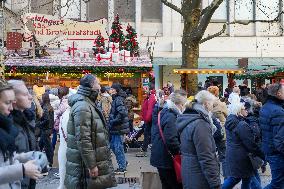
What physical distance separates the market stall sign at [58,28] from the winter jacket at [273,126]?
44.6 ft

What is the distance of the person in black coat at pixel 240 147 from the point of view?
833 cm

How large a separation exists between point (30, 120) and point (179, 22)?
29.6 m

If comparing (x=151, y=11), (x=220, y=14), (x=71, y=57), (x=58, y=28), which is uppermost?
(x=151, y=11)

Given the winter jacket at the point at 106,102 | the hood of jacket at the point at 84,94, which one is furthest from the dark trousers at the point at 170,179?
the winter jacket at the point at 106,102

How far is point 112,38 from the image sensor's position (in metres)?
21.0

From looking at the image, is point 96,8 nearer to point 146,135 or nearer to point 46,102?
point 146,135

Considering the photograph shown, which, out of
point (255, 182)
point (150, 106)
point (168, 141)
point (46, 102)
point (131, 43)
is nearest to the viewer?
point (168, 141)

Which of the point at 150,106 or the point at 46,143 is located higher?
the point at 150,106

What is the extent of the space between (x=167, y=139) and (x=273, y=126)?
4.80ft

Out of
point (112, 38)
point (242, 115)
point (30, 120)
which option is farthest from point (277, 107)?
point (112, 38)

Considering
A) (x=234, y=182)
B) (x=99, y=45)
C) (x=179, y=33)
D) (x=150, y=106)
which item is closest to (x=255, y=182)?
(x=234, y=182)

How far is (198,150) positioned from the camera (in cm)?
626

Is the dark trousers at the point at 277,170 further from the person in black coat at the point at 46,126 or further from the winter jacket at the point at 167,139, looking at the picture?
the person in black coat at the point at 46,126

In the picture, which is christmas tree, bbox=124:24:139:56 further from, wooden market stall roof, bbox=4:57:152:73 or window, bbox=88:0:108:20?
window, bbox=88:0:108:20
